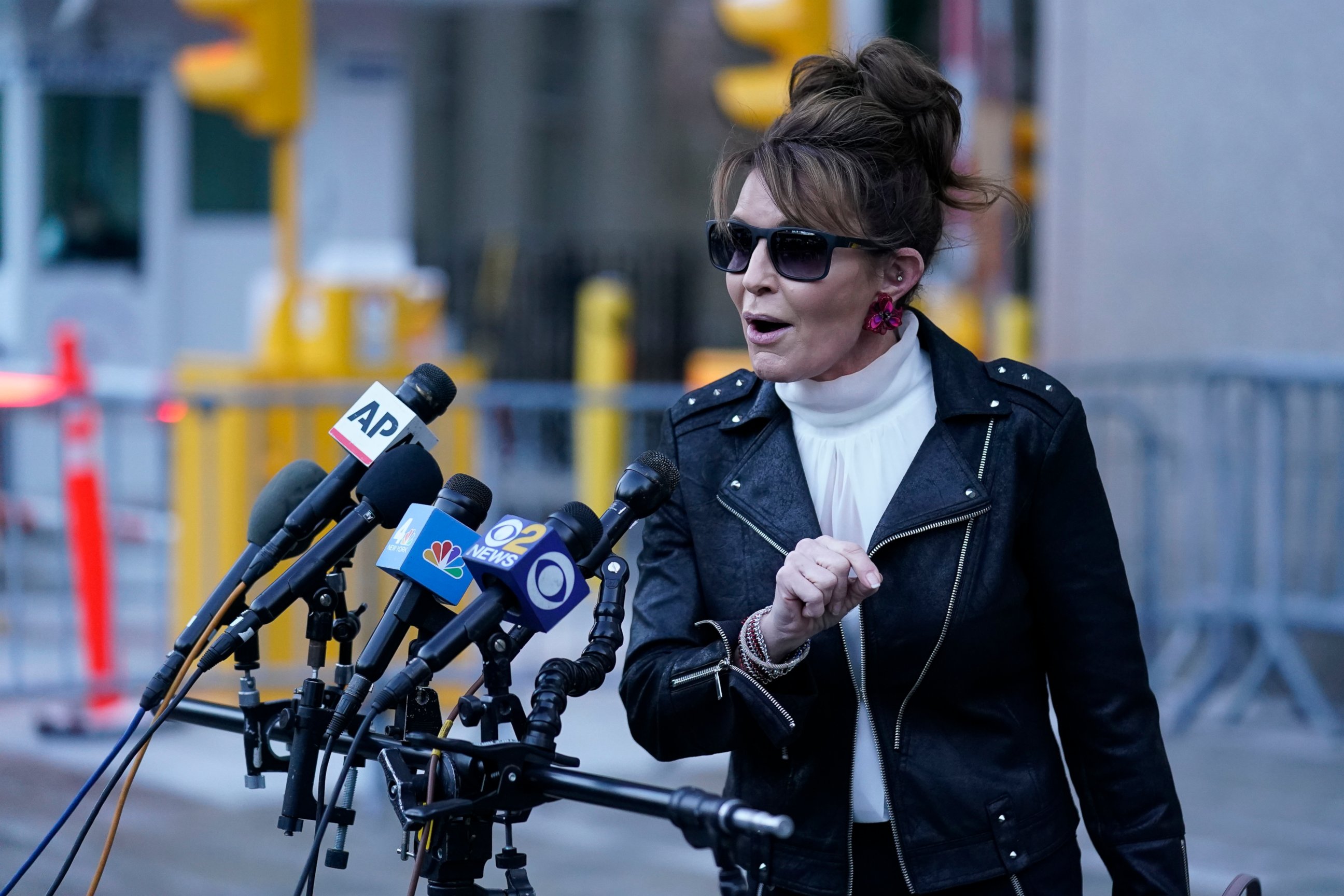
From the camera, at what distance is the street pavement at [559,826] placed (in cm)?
530

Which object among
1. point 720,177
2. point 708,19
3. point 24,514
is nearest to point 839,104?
point 720,177

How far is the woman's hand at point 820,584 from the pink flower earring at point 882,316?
16.4 inches

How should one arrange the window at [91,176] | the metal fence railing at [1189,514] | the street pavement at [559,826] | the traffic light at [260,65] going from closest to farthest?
the street pavement at [559,826], the metal fence railing at [1189,514], the traffic light at [260,65], the window at [91,176]

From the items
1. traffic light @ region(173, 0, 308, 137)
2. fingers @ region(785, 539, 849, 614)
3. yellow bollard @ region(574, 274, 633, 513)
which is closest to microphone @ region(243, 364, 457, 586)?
fingers @ region(785, 539, 849, 614)

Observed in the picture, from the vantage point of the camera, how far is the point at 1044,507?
2.43 metres

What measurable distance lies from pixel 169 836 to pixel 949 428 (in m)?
4.12

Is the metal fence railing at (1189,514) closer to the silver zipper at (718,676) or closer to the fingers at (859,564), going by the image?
the silver zipper at (718,676)

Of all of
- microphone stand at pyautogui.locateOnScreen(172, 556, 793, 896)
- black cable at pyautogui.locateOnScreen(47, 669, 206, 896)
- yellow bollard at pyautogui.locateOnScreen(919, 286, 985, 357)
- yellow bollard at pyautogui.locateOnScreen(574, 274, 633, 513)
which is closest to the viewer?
microphone stand at pyautogui.locateOnScreen(172, 556, 793, 896)

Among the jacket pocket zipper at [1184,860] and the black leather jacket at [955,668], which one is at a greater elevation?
the black leather jacket at [955,668]

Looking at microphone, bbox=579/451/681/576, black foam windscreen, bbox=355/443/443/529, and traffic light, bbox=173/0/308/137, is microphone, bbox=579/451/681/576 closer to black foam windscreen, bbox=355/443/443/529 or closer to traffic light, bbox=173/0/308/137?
black foam windscreen, bbox=355/443/443/529

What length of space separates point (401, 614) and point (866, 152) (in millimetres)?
A: 886

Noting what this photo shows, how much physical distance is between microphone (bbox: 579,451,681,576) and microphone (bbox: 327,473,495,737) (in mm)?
167

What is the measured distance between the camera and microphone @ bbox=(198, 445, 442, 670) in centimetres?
219

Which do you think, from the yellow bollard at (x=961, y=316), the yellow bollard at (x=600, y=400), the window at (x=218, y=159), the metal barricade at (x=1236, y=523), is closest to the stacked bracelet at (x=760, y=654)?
the yellow bollard at (x=600, y=400)
